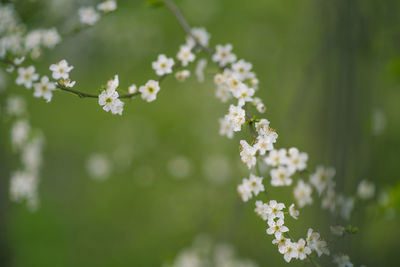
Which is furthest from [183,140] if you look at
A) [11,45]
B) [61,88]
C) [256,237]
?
[61,88]

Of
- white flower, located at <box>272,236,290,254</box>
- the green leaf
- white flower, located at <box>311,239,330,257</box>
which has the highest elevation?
the green leaf

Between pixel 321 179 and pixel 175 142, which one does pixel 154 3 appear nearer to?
pixel 321 179

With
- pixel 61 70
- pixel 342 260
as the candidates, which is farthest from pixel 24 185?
pixel 342 260

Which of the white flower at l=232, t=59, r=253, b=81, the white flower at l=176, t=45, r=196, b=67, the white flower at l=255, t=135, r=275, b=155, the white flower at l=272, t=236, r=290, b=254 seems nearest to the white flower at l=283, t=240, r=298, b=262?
the white flower at l=272, t=236, r=290, b=254

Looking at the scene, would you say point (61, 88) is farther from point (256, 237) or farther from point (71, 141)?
point (71, 141)

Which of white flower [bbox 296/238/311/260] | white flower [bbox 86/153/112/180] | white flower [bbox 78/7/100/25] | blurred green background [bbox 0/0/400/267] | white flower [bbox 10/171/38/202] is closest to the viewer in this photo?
white flower [bbox 296/238/311/260]

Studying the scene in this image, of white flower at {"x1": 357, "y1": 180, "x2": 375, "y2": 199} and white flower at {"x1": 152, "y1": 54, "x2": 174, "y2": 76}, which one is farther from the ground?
white flower at {"x1": 152, "y1": 54, "x2": 174, "y2": 76}

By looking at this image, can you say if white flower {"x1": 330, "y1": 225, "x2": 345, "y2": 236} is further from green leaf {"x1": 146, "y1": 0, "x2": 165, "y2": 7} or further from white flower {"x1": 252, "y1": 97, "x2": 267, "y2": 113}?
green leaf {"x1": 146, "y1": 0, "x2": 165, "y2": 7}

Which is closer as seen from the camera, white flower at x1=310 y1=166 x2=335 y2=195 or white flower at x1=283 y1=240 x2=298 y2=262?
white flower at x1=283 y1=240 x2=298 y2=262
